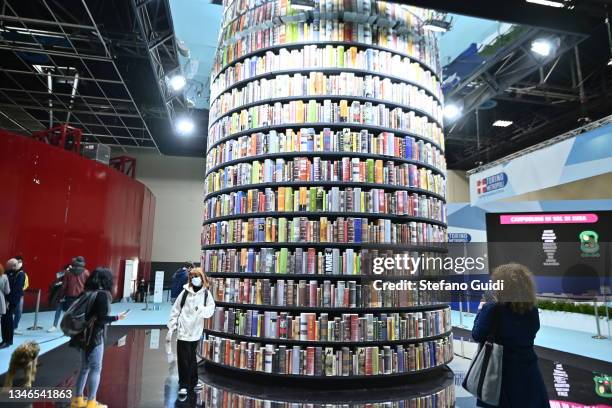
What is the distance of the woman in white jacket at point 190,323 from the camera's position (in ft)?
12.8

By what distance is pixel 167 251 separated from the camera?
1683cm

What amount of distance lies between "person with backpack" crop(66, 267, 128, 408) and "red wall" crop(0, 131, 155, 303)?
7.42 meters

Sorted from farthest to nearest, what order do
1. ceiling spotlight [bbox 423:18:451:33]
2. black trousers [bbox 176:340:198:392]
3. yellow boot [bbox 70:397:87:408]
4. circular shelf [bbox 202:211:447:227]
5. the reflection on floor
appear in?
1. ceiling spotlight [bbox 423:18:451:33]
2. circular shelf [bbox 202:211:447:227]
3. black trousers [bbox 176:340:198:392]
4. the reflection on floor
5. yellow boot [bbox 70:397:87:408]

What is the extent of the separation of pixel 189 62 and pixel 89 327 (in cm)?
820

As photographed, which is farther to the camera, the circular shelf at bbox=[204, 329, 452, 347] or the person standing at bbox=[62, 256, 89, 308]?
the person standing at bbox=[62, 256, 89, 308]

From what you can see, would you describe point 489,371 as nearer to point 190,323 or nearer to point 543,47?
point 190,323

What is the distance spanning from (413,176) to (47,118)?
14.4 metres

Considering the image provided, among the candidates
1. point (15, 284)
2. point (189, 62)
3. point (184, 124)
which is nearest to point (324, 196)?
point (15, 284)

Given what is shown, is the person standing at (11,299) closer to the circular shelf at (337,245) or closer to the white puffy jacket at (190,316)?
the white puffy jacket at (190,316)

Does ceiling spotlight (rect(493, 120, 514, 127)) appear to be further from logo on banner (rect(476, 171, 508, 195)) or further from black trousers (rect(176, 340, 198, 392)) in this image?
black trousers (rect(176, 340, 198, 392))

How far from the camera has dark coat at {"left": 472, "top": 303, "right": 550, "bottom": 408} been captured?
236 centimetres

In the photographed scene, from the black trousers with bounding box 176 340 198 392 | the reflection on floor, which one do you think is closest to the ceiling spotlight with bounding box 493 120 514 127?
the reflection on floor

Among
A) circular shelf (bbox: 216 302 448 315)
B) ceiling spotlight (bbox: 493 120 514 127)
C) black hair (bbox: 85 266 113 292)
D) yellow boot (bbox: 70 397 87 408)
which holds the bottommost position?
yellow boot (bbox: 70 397 87 408)

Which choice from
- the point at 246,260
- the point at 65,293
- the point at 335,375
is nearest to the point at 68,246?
the point at 65,293
